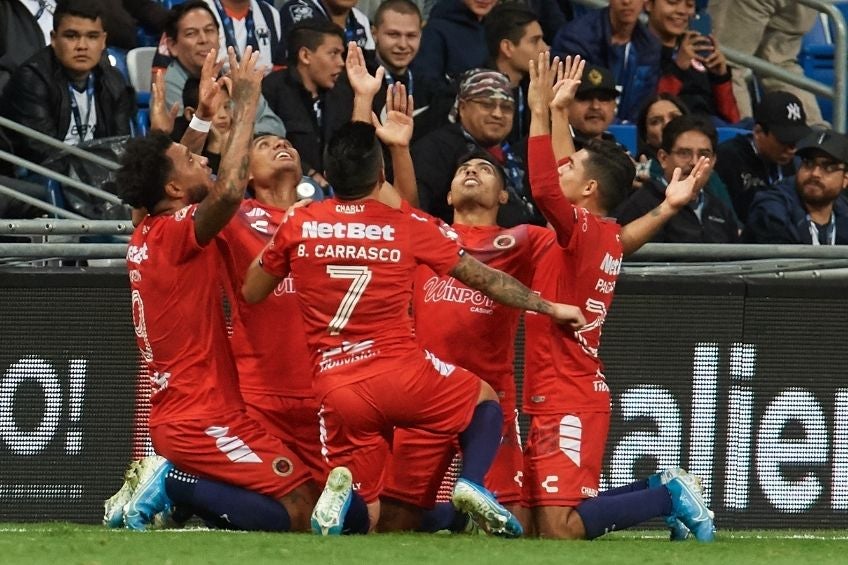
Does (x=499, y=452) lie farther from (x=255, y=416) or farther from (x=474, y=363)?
(x=255, y=416)

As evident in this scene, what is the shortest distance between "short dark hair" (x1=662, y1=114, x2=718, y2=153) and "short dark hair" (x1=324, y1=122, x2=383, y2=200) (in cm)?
383

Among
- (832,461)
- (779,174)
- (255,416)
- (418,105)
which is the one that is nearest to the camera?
(255,416)

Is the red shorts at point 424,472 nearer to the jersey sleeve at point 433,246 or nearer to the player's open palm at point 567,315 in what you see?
the player's open palm at point 567,315

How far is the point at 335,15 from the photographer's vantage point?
12406 millimetres

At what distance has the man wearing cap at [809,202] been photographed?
1116 centimetres

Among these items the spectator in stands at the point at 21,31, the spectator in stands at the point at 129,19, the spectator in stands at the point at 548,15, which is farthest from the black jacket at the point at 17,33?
the spectator in stands at the point at 548,15

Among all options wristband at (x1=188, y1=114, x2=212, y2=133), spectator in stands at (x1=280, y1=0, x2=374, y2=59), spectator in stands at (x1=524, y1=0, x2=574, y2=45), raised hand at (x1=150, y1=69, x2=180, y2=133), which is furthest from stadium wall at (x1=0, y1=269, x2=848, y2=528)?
spectator in stands at (x1=524, y1=0, x2=574, y2=45)

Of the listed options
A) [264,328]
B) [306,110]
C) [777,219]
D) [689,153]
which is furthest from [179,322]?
[777,219]

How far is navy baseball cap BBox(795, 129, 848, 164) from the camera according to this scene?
11.3 metres

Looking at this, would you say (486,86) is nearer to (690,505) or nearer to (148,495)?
(690,505)

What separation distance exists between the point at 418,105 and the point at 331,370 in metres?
4.30

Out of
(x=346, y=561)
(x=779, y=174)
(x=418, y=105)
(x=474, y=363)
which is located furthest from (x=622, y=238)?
(x=779, y=174)

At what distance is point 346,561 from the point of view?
6.75 meters

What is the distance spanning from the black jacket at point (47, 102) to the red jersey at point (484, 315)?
329cm
